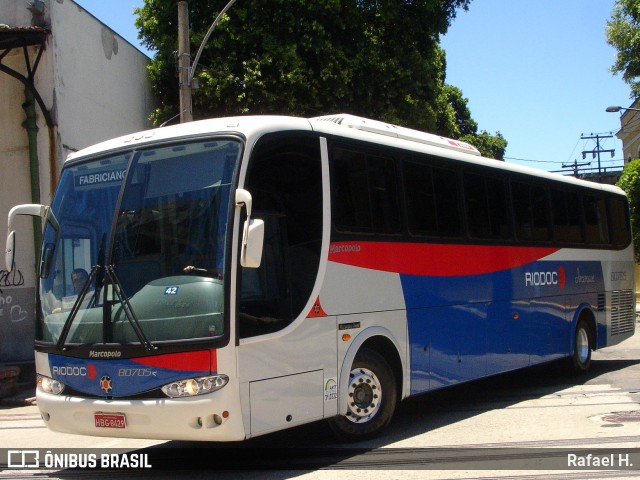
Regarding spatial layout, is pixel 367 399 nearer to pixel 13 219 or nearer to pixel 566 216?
pixel 13 219

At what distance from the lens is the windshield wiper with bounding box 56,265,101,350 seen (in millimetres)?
6914

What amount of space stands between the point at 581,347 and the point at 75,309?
30.5 ft

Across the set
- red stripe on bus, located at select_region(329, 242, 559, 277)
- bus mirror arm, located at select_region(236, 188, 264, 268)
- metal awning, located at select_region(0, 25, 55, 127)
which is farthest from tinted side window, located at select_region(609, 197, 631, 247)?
A: metal awning, located at select_region(0, 25, 55, 127)

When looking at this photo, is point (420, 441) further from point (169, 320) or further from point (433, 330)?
point (169, 320)

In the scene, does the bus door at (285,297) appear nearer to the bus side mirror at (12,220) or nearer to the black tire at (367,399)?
the black tire at (367,399)

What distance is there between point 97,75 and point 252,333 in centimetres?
1350

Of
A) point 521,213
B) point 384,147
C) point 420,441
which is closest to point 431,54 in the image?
point 521,213

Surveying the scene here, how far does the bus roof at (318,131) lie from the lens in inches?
281

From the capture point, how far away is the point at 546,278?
12055mm

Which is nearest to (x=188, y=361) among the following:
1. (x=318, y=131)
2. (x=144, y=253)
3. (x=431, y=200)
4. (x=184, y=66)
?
(x=144, y=253)

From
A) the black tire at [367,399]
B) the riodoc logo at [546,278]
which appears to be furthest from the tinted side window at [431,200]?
the riodoc logo at [546,278]

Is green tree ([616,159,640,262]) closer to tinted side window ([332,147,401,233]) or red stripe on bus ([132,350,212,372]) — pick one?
tinted side window ([332,147,401,233])

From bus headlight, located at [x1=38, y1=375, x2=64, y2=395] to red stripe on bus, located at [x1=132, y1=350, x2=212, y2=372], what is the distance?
1.14 metres

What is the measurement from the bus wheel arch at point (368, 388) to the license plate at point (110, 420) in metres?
2.17
